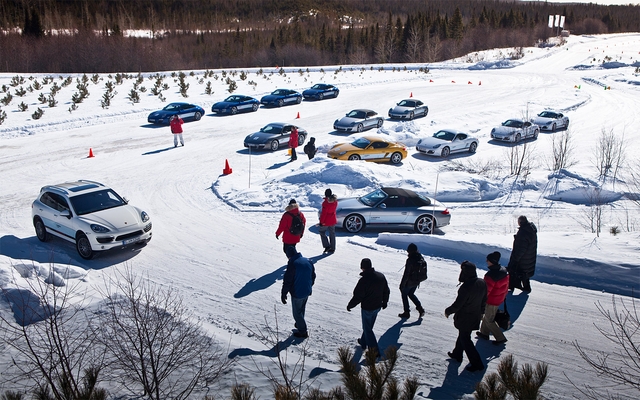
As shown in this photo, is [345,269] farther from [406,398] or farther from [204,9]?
[204,9]

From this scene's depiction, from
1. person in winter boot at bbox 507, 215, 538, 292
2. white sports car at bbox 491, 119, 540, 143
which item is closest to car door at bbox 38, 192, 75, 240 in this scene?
person in winter boot at bbox 507, 215, 538, 292

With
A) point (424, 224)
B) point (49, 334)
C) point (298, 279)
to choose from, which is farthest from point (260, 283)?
point (424, 224)

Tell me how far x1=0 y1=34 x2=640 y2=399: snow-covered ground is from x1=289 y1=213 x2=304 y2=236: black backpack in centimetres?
104

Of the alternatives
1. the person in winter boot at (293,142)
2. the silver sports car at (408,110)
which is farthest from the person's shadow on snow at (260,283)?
the silver sports car at (408,110)

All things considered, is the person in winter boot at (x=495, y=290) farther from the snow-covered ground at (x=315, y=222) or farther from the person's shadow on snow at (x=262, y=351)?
the person's shadow on snow at (x=262, y=351)

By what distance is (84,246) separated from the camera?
11.7 m

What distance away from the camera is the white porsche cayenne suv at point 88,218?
11.6 metres

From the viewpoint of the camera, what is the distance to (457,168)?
834 inches

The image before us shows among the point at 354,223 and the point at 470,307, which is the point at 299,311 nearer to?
the point at 470,307

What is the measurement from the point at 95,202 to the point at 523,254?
9821mm

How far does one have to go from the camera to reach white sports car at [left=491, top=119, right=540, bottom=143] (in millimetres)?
26594

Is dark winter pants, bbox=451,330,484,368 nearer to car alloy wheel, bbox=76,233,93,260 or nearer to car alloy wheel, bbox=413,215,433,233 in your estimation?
car alloy wheel, bbox=413,215,433,233

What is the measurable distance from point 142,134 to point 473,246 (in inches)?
764

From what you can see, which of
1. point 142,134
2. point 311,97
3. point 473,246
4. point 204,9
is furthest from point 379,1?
point 473,246
